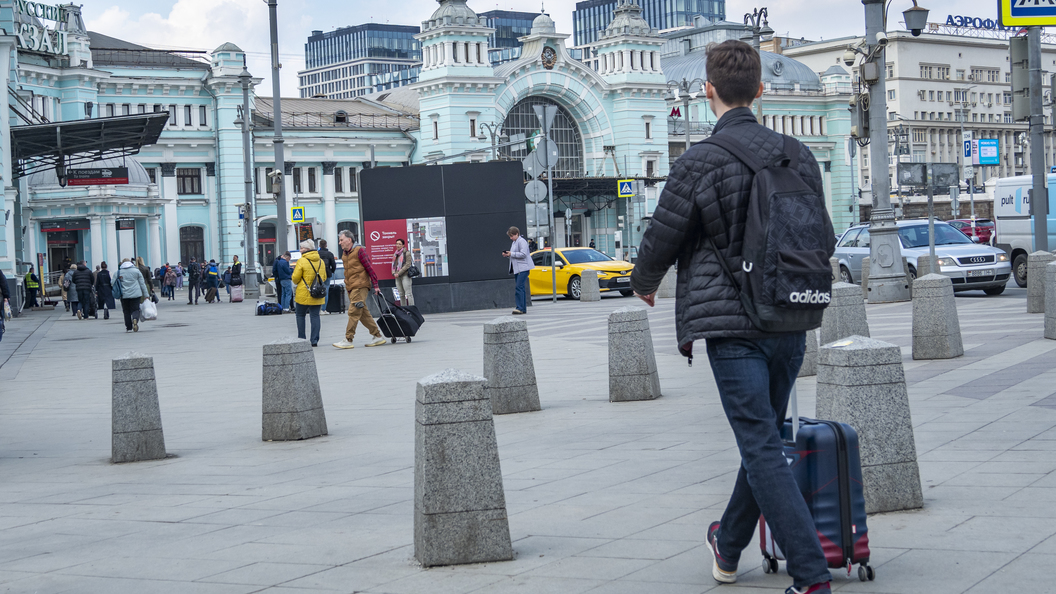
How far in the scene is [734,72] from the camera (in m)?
4.30

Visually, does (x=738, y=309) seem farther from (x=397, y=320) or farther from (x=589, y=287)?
(x=589, y=287)

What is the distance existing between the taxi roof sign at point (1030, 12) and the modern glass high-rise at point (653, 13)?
154645mm

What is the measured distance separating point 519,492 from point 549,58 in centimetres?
7367

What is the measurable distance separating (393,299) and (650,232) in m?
24.2

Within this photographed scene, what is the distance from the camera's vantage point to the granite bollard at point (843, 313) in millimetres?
11828

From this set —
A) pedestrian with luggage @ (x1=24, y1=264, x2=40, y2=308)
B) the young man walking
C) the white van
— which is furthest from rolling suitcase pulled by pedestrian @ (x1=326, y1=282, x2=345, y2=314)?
the young man walking

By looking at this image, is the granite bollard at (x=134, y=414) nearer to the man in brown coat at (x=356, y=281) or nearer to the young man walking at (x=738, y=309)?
the young man walking at (x=738, y=309)

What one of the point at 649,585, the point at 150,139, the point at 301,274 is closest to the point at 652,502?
the point at 649,585

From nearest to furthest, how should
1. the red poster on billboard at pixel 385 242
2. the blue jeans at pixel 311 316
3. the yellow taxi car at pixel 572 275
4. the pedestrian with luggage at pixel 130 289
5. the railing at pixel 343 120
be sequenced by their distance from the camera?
1. the blue jeans at pixel 311 316
2. the pedestrian with luggage at pixel 130 289
3. the red poster on billboard at pixel 385 242
4. the yellow taxi car at pixel 572 275
5. the railing at pixel 343 120

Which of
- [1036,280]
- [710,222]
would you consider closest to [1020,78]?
[1036,280]

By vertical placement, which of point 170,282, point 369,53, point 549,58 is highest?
point 369,53

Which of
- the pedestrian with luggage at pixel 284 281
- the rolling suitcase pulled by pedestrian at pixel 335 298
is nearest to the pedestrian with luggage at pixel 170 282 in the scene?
the pedestrian with luggage at pixel 284 281

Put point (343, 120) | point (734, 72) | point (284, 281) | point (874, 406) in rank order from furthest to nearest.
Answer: point (343, 120) → point (284, 281) → point (874, 406) → point (734, 72)

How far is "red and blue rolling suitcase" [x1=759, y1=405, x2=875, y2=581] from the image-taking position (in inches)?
174
